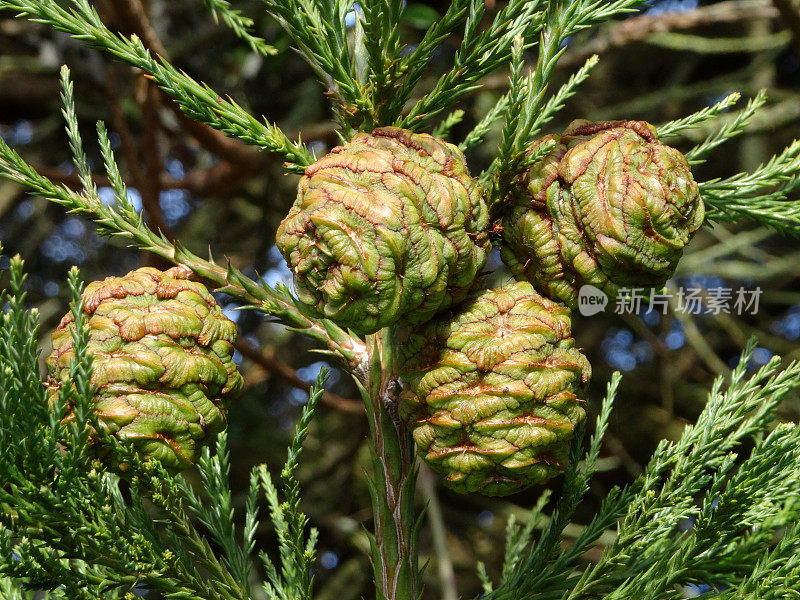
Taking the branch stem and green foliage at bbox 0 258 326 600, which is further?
the branch stem

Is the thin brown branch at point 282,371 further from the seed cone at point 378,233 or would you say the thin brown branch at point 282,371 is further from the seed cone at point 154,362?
the seed cone at point 378,233

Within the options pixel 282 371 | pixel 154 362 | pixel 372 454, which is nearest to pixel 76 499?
pixel 154 362

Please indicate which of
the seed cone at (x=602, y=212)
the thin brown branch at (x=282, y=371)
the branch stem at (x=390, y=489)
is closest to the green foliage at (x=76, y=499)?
the branch stem at (x=390, y=489)

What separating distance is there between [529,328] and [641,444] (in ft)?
9.49

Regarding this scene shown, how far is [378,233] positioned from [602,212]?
1.26ft

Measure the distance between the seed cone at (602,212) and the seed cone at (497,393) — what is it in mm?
101

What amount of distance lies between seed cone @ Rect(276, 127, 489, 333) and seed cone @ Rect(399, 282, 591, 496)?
8cm

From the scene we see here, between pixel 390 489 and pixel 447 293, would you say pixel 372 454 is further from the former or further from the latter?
pixel 447 293

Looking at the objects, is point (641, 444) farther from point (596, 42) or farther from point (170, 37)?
point (170, 37)

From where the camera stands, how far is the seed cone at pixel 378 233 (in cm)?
104

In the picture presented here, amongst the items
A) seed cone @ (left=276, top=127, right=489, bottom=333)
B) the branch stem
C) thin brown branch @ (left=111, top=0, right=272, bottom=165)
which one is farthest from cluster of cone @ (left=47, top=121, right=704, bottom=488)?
thin brown branch @ (left=111, top=0, right=272, bottom=165)

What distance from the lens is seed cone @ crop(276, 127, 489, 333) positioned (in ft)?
3.42

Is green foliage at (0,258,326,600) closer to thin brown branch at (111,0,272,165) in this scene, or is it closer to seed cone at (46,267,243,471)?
seed cone at (46,267,243,471)

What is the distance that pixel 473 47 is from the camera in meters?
1.31
